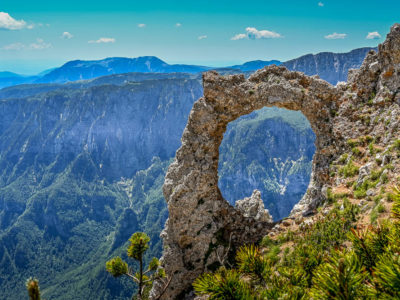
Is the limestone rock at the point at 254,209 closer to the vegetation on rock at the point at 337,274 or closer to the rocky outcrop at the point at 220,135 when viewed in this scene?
the rocky outcrop at the point at 220,135

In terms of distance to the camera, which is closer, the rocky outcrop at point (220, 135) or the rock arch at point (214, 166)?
the rocky outcrop at point (220, 135)

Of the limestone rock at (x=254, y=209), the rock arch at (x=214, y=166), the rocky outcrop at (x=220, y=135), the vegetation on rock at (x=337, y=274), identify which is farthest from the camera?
the limestone rock at (x=254, y=209)

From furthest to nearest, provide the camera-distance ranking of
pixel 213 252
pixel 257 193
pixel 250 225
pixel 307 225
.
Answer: pixel 257 193 < pixel 250 225 < pixel 213 252 < pixel 307 225

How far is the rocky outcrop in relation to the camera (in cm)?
2653

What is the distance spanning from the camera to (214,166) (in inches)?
1184

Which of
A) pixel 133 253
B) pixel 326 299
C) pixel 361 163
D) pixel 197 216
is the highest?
pixel 326 299

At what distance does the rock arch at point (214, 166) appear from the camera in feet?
89.2

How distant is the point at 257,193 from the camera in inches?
1687

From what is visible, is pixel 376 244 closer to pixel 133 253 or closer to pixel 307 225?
pixel 133 253

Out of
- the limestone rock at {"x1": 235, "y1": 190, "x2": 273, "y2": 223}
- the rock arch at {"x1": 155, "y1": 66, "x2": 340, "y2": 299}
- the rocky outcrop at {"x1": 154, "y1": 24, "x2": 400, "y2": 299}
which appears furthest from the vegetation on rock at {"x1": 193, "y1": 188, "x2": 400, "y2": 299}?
the limestone rock at {"x1": 235, "y1": 190, "x2": 273, "y2": 223}

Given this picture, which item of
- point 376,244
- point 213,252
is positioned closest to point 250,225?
point 213,252

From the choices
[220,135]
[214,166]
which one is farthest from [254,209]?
[220,135]

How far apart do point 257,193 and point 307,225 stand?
20.6 m

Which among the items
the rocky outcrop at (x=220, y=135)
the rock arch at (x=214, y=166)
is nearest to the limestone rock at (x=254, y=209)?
the rock arch at (x=214, y=166)
